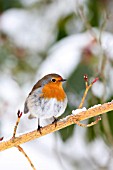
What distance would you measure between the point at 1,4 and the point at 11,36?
1.11 feet

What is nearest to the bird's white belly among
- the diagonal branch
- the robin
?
the robin

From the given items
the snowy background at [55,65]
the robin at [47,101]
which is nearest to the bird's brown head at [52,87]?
the robin at [47,101]

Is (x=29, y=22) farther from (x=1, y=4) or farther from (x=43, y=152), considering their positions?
(x=43, y=152)

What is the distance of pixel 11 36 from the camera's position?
3.73m

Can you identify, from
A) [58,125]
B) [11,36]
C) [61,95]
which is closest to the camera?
[58,125]

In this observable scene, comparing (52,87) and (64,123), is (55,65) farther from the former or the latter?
(64,123)

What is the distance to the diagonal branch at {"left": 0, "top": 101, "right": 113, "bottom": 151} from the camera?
5.39 feet

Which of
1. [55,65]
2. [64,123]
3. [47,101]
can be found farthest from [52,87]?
[55,65]

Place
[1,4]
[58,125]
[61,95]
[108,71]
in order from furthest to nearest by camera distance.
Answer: [1,4]
[108,71]
[61,95]
[58,125]

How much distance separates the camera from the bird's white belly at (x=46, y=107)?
1.86m

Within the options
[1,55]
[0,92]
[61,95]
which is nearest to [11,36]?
[1,55]

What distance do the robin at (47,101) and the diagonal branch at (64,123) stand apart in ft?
0.47

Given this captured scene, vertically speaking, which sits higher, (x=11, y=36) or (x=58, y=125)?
(x=11, y=36)

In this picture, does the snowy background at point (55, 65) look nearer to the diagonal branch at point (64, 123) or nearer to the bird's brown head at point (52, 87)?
the bird's brown head at point (52, 87)
